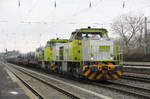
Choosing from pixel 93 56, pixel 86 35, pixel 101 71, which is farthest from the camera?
pixel 86 35

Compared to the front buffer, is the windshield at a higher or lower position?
higher

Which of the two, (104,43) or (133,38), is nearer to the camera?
(104,43)

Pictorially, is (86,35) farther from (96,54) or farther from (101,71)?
(101,71)

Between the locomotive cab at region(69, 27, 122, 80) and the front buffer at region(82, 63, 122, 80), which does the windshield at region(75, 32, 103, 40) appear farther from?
the front buffer at region(82, 63, 122, 80)

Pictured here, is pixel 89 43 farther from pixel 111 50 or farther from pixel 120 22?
pixel 120 22

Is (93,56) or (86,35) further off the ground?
(86,35)

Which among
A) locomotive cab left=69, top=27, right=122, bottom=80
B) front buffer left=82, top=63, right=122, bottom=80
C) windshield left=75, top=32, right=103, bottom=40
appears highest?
windshield left=75, top=32, right=103, bottom=40

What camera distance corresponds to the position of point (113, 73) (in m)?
10.8

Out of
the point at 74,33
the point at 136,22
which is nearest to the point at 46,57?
the point at 74,33

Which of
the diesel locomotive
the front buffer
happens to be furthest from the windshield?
the front buffer

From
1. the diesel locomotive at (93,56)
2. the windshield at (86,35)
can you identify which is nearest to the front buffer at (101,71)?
the diesel locomotive at (93,56)

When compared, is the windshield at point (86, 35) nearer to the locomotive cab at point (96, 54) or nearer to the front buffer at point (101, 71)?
the locomotive cab at point (96, 54)

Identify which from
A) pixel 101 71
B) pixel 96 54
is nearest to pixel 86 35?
pixel 96 54

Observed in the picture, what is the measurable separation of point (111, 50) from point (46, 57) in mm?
10245
